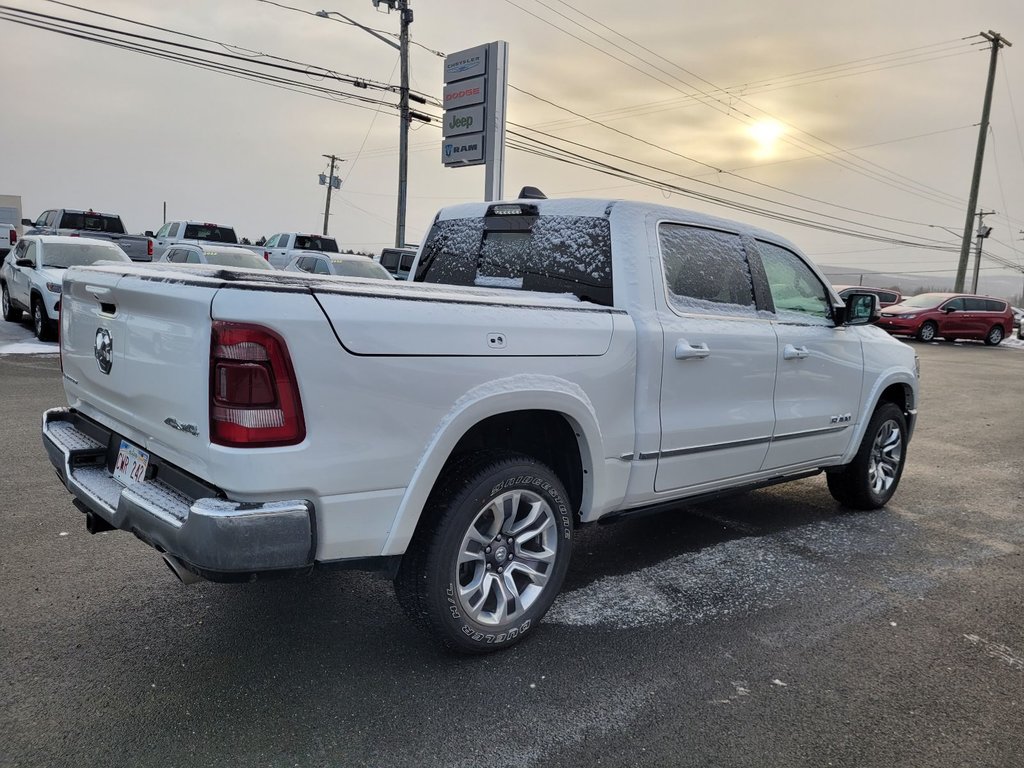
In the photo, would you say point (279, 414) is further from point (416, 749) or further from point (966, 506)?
point (966, 506)

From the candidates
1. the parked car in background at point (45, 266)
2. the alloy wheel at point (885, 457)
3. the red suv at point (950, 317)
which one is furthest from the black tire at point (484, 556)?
the red suv at point (950, 317)

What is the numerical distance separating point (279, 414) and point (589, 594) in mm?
2091

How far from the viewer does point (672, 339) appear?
360 cm

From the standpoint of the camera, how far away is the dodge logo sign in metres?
3.01

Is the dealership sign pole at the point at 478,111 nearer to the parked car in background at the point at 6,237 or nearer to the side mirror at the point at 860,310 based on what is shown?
the side mirror at the point at 860,310

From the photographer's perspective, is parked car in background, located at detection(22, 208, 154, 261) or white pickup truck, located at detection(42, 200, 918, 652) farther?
parked car in background, located at detection(22, 208, 154, 261)

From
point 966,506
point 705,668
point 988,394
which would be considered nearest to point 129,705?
point 705,668

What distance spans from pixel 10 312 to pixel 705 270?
52.1ft

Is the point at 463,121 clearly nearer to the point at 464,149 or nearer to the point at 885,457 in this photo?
the point at 464,149

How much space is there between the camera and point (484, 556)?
3043 millimetres

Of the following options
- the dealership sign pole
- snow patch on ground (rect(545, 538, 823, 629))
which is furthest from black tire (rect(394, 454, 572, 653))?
the dealership sign pole

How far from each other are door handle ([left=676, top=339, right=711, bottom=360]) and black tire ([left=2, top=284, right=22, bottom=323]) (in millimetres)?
15296

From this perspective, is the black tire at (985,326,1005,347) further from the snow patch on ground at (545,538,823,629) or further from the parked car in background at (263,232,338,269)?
the snow patch on ground at (545,538,823,629)

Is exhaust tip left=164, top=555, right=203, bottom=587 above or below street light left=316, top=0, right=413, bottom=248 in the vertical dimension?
below
